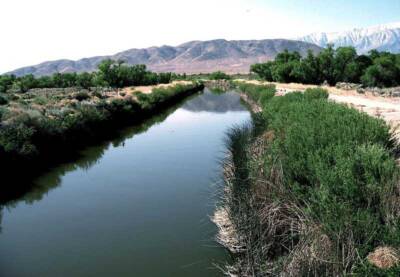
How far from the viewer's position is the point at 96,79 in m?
73.6

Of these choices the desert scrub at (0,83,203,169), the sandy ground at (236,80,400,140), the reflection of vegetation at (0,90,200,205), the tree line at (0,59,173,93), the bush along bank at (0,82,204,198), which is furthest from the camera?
the tree line at (0,59,173,93)

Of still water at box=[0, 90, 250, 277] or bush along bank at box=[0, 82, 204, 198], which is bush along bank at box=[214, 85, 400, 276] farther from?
bush along bank at box=[0, 82, 204, 198]

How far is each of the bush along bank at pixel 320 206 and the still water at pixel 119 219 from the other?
1.79 m

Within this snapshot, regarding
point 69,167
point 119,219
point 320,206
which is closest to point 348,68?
point 69,167

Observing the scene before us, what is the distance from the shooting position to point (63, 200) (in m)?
18.6

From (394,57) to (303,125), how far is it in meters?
72.2

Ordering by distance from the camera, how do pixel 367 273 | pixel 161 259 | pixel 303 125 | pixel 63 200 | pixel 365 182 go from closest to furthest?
pixel 367 273, pixel 365 182, pixel 161 259, pixel 303 125, pixel 63 200

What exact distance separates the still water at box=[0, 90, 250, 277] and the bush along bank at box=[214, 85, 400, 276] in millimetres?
1793

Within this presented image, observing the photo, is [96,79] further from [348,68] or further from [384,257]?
[384,257]

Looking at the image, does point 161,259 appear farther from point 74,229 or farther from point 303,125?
point 303,125

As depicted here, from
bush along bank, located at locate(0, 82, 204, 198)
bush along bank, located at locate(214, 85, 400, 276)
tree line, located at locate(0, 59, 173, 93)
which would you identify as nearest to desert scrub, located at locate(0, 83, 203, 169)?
bush along bank, located at locate(0, 82, 204, 198)

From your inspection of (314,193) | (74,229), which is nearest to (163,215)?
(74,229)

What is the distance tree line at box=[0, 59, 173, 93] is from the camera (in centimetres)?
7488

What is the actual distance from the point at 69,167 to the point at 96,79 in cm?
5174
